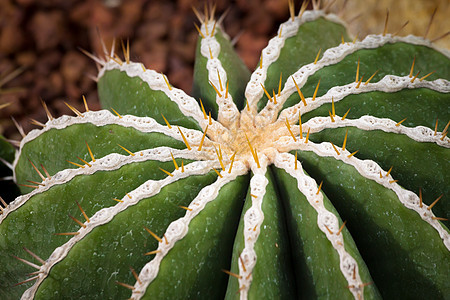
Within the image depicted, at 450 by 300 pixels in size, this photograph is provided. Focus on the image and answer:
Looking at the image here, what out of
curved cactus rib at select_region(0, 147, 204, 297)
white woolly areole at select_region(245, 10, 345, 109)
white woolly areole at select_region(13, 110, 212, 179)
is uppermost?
white woolly areole at select_region(245, 10, 345, 109)

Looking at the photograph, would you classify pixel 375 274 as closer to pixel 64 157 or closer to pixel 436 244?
pixel 436 244

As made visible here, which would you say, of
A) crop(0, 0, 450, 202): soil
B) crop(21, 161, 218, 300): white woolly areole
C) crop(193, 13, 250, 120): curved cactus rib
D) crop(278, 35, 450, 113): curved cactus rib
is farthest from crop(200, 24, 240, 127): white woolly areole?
crop(0, 0, 450, 202): soil

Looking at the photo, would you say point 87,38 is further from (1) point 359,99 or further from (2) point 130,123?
(1) point 359,99

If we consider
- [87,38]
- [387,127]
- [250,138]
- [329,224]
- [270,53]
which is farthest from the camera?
[87,38]

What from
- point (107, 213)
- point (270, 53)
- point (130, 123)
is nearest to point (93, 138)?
point (130, 123)

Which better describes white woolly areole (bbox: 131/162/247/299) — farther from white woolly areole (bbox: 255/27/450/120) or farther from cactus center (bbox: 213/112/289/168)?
white woolly areole (bbox: 255/27/450/120)

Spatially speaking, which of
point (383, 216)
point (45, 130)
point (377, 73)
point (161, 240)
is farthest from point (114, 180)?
point (377, 73)

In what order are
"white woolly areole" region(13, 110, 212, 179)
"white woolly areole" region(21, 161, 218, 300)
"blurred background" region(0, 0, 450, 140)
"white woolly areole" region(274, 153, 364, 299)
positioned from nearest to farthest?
"white woolly areole" region(274, 153, 364, 299)
"white woolly areole" region(21, 161, 218, 300)
"white woolly areole" region(13, 110, 212, 179)
"blurred background" region(0, 0, 450, 140)
